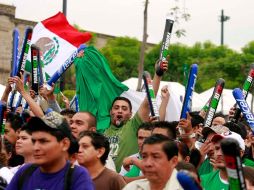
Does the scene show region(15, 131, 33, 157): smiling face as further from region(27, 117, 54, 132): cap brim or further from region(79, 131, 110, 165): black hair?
region(27, 117, 54, 132): cap brim

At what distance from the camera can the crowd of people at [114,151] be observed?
4.25 metres

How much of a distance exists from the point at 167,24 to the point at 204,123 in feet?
4.01

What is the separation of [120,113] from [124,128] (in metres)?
0.45

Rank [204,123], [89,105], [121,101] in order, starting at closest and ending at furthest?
[204,123]
[121,101]
[89,105]

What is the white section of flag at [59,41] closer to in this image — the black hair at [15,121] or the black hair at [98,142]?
the black hair at [15,121]

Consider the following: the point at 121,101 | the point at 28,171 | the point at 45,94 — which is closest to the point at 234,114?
the point at 121,101

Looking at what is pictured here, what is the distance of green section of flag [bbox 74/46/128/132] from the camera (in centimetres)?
958

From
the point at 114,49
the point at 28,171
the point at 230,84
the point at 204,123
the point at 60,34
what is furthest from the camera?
the point at 114,49

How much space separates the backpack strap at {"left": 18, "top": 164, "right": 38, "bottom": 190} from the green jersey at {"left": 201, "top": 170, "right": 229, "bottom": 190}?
1.81 meters

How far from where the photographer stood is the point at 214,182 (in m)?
5.56

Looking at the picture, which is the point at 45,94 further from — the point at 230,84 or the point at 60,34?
the point at 230,84

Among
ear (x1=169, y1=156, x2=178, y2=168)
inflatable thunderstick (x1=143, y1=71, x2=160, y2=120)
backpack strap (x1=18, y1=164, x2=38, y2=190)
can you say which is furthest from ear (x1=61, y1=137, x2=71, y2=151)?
inflatable thunderstick (x1=143, y1=71, x2=160, y2=120)

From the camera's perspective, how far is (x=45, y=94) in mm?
8172

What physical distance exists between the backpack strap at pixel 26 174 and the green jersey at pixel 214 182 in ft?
5.94
